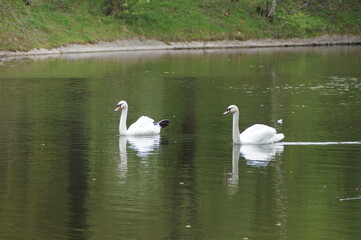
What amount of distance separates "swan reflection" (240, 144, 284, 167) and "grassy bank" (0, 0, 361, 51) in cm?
4238

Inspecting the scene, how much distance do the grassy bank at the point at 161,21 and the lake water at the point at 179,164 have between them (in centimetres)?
2892

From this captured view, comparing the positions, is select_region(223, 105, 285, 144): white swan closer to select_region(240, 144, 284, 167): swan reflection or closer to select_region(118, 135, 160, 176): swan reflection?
select_region(240, 144, 284, 167): swan reflection

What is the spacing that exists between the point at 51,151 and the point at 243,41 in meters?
61.2

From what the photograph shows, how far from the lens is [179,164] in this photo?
1986 cm

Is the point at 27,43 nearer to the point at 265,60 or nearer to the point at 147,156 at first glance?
the point at 265,60

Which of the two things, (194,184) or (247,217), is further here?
(194,184)

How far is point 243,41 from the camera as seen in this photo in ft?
269

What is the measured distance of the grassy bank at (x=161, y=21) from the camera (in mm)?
70062

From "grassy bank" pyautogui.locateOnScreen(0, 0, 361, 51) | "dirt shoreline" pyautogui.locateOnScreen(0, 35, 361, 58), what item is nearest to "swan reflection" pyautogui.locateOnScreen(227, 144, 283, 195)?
"dirt shoreline" pyautogui.locateOnScreen(0, 35, 361, 58)

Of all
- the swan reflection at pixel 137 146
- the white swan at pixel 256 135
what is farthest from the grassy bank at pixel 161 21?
the white swan at pixel 256 135

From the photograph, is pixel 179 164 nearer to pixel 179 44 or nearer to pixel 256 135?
pixel 256 135

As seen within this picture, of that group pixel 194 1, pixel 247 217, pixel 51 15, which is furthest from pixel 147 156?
pixel 194 1

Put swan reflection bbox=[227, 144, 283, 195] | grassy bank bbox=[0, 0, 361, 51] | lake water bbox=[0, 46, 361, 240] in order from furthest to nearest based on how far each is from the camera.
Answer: grassy bank bbox=[0, 0, 361, 51] < swan reflection bbox=[227, 144, 283, 195] < lake water bbox=[0, 46, 361, 240]

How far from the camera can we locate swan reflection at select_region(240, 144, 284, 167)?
800 inches
